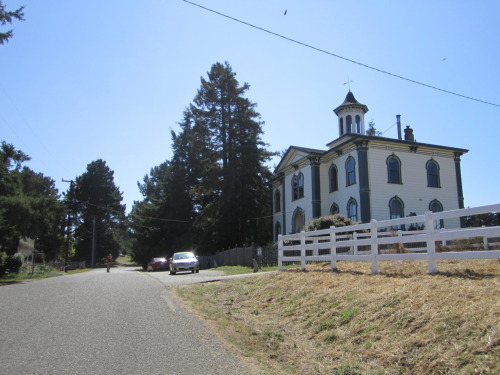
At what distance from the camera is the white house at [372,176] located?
28.7 m

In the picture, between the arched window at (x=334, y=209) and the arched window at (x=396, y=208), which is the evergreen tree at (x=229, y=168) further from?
the arched window at (x=396, y=208)

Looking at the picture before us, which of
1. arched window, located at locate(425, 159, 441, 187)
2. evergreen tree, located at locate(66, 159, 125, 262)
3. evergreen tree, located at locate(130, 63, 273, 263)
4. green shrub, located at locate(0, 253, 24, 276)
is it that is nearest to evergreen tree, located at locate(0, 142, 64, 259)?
green shrub, located at locate(0, 253, 24, 276)

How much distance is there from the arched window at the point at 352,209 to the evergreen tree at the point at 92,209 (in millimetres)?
66200

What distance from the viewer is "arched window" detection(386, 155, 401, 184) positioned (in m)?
29.3

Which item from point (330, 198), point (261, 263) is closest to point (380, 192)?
point (330, 198)

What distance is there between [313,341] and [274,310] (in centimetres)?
290

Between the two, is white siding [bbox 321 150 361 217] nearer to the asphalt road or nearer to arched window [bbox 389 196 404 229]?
arched window [bbox 389 196 404 229]

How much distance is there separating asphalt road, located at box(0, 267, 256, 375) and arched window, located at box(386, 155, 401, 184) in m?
21.9

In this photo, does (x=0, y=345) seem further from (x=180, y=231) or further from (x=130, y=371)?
(x=180, y=231)

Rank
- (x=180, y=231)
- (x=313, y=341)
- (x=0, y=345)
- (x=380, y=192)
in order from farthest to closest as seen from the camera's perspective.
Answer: (x=180, y=231)
(x=380, y=192)
(x=313, y=341)
(x=0, y=345)

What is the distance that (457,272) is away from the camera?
25.7ft

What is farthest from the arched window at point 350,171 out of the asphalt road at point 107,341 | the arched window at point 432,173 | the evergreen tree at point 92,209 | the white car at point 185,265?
the evergreen tree at point 92,209

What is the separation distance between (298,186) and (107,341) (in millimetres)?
30069

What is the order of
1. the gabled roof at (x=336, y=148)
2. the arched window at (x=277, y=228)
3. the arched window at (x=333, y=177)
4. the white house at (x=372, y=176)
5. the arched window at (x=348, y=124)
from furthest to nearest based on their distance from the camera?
1. the arched window at (x=277, y=228)
2. the arched window at (x=348, y=124)
3. the arched window at (x=333, y=177)
4. the gabled roof at (x=336, y=148)
5. the white house at (x=372, y=176)
